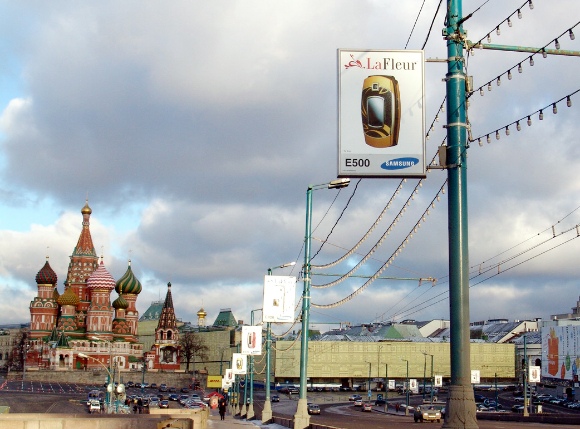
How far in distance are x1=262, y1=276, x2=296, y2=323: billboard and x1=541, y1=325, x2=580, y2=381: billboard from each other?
10047 centimetres

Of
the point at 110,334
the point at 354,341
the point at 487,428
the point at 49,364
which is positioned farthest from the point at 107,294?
the point at 487,428

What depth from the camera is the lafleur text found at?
15617 millimetres

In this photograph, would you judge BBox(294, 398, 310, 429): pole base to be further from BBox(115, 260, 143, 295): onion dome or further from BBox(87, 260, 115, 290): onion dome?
BBox(115, 260, 143, 295): onion dome

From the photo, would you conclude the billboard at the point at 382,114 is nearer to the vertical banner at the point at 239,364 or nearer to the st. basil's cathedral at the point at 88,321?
the vertical banner at the point at 239,364

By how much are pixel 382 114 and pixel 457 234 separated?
2899mm

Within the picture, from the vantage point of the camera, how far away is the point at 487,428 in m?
37.9

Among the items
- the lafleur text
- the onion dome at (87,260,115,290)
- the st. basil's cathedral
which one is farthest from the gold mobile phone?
the onion dome at (87,260,115,290)

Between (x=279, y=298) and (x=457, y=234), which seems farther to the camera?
(x=279, y=298)

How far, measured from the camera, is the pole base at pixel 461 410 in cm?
1437

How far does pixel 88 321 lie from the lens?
6580 inches

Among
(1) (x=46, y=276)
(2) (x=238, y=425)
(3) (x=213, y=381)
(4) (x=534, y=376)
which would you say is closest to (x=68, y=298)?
(1) (x=46, y=276)

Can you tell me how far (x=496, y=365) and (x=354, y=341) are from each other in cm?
3087

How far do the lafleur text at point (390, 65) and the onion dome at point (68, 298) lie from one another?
162 m

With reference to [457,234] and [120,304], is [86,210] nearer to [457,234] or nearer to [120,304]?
[120,304]
